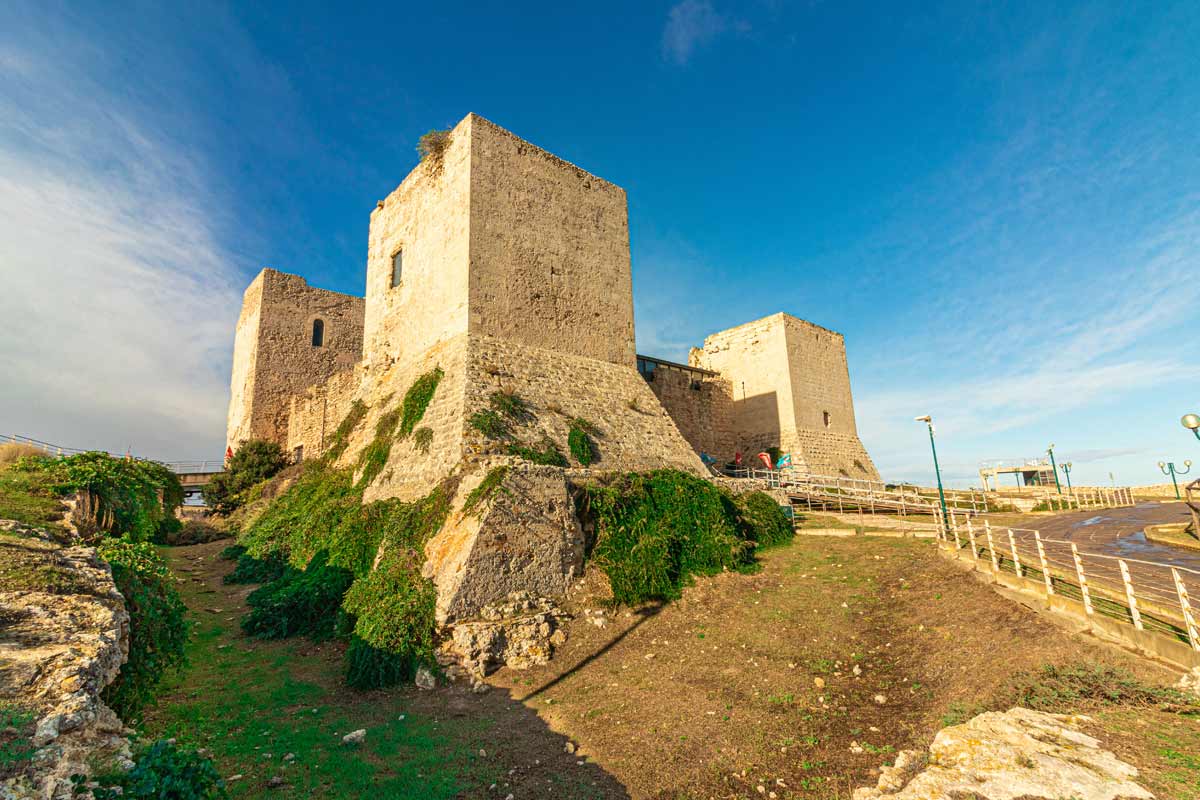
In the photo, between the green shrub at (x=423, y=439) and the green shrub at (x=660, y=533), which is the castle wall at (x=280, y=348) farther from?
the green shrub at (x=660, y=533)

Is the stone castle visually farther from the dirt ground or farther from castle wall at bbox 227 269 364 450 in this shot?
castle wall at bbox 227 269 364 450

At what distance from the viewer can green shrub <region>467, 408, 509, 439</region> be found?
450 inches

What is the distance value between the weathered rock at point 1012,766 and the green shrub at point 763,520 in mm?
8408

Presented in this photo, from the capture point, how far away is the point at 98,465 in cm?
1001

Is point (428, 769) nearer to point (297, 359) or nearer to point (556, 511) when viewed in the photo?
point (556, 511)

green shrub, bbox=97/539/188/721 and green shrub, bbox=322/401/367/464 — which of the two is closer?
green shrub, bbox=97/539/188/721

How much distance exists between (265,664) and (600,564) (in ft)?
18.2

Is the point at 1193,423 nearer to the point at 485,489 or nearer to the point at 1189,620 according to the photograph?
the point at 1189,620

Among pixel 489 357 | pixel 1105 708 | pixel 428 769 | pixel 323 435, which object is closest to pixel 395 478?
pixel 489 357

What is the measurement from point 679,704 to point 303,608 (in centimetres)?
696

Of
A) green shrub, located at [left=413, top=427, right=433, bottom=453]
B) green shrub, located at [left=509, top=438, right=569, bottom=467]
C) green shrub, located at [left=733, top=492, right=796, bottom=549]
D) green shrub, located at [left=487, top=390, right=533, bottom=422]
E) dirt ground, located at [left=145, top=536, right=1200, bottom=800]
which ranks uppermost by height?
green shrub, located at [left=487, top=390, right=533, bottom=422]

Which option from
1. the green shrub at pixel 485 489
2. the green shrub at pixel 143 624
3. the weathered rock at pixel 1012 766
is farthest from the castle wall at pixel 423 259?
the weathered rock at pixel 1012 766

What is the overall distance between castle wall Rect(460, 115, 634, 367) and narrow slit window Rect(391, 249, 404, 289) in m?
3.98

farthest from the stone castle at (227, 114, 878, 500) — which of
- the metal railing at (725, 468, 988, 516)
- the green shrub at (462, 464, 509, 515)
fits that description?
the metal railing at (725, 468, 988, 516)
